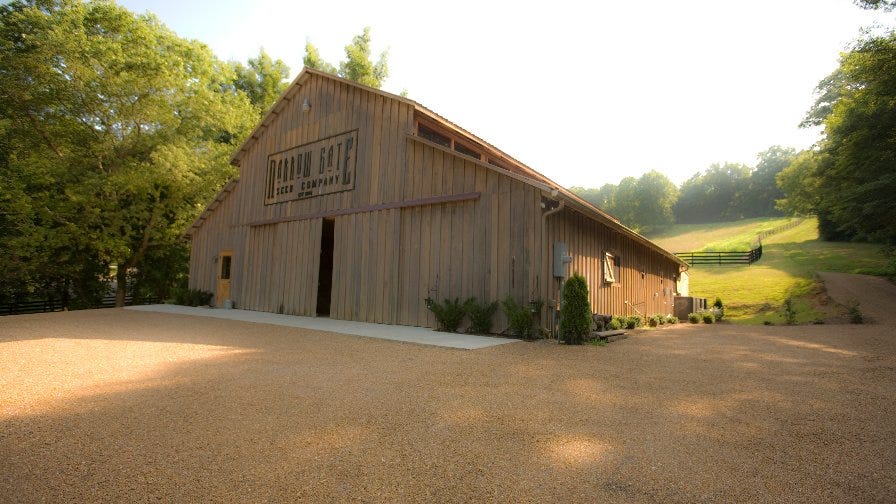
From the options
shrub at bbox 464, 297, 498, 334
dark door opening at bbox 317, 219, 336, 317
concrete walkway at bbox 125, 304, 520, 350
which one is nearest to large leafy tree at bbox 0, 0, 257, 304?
dark door opening at bbox 317, 219, 336, 317

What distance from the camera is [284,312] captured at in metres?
14.4

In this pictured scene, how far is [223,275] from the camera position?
17141 millimetres

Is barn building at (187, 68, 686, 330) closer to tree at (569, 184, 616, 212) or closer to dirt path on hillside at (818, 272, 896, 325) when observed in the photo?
dirt path on hillside at (818, 272, 896, 325)

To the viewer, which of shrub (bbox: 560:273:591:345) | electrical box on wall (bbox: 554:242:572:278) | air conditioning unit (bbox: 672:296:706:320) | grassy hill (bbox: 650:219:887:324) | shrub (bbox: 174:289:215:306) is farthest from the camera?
air conditioning unit (bbox: 672:296:706:320)

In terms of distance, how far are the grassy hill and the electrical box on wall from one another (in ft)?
37.7

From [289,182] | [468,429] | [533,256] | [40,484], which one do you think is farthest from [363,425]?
[289,182]

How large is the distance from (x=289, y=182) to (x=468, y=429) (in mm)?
13643

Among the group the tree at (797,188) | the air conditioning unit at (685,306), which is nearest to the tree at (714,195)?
the tree at (797,188)

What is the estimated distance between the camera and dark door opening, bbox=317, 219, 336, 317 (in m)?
15.1

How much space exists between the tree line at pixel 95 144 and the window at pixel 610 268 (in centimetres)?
1791

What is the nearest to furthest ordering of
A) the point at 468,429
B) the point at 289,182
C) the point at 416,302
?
Result: the point at 468,429
the point at 416,302
the point at 289,182

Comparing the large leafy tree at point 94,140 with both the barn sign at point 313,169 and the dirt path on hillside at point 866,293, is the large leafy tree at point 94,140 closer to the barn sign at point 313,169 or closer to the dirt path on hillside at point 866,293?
the barn sign at point 313,169

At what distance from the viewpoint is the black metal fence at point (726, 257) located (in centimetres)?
3241

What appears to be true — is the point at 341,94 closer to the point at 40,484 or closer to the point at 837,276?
the point at 40,484
